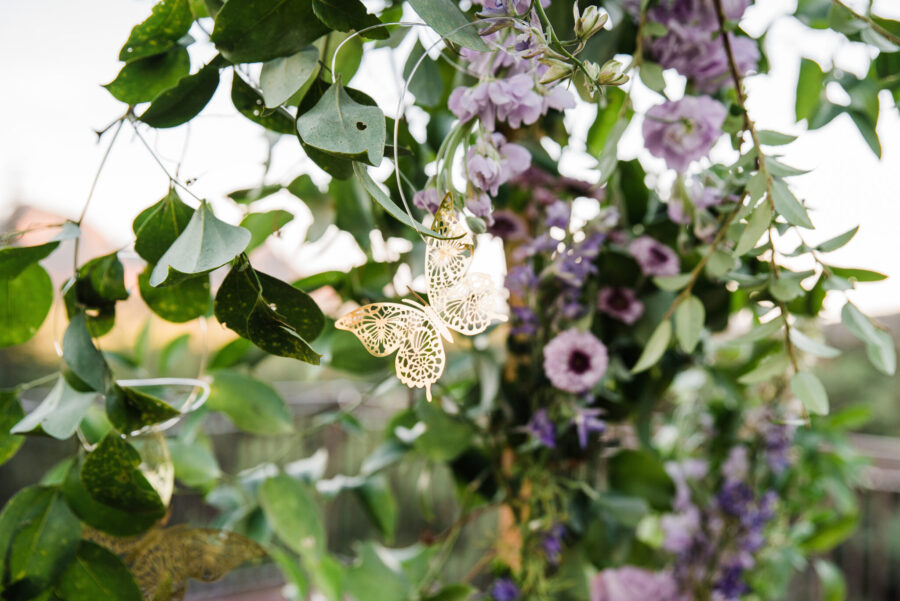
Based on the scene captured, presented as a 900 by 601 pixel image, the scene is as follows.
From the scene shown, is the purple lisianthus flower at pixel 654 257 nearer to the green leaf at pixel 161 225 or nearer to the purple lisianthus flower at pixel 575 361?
the purple lisianthus flower at pixel 575 361

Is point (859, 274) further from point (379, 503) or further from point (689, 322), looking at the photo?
point (379, 503)

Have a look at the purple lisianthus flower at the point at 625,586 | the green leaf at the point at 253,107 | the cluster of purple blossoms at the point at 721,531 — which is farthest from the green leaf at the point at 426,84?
the cluster of purple blossoms at the point at 721,531

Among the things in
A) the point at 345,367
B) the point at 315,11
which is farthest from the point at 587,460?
the point at 315,11

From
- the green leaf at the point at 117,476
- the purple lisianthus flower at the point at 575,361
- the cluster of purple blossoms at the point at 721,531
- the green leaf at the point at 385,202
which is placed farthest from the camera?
the cluster of purple blossoms at the point at 721,531

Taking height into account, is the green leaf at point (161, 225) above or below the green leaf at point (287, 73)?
below

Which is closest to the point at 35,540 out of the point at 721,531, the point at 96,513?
the point at 96,513

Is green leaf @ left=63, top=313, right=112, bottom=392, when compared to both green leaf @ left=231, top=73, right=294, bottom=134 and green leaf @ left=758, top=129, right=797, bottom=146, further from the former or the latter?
green leaf @ left=758, top=129, right=797, bottom=146

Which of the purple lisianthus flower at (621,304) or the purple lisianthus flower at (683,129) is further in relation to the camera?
the purple lisianthus flower at (621,304)
